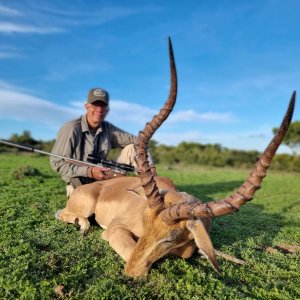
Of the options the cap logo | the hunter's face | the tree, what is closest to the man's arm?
the hunter's face

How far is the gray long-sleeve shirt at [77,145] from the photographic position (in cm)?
838

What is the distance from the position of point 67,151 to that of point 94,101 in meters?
1.28

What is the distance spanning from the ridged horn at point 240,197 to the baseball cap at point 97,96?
15.4ft

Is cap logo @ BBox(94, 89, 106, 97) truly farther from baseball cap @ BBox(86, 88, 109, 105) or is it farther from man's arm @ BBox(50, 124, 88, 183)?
man's arm @ BBox(50, 124, 88, 183)

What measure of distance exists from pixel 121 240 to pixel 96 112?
425 centimetres

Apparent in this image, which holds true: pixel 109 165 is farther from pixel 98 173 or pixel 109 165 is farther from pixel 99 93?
pixel 99 93

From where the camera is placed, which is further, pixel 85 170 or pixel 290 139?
pixel 290 139

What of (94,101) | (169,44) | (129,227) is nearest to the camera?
(169,44)

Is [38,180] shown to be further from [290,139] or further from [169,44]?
[290,139]

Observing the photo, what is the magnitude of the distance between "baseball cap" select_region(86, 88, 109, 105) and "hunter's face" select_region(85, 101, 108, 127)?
0.09 m

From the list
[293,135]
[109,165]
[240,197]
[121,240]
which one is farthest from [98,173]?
[293,135]

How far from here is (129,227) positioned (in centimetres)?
550

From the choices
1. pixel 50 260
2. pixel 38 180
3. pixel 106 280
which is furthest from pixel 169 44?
pixel 38 180

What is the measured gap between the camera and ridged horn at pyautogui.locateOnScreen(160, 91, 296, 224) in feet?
11.0
